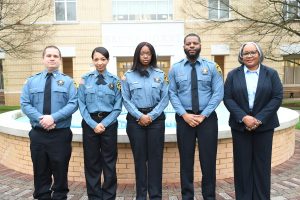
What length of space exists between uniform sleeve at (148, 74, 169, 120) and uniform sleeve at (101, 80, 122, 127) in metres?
0.41

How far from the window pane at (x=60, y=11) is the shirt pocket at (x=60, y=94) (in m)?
15.6

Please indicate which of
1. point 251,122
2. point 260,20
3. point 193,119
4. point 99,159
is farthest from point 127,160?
point 260,20

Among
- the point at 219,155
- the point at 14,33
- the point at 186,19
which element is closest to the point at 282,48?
the point at 186,19

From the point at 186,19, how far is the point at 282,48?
19.0ft

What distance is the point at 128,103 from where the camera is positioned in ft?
12.1

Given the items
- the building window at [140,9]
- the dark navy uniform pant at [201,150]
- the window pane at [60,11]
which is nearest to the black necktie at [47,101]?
the dark navy uniform pant at [201,150]

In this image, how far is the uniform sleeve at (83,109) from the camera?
3.69 metres

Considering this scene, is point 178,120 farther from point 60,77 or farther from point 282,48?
point 282,48

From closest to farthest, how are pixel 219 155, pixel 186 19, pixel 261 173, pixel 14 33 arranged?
1. pixel 261 173
2. pixel 219 155
3. pixel 14 33
4. pixel 186 19

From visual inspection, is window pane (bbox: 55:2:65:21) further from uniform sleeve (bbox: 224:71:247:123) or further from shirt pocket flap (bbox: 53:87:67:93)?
uniform sleeve (bbox: 224:71:247:123)

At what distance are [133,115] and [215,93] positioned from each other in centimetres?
96

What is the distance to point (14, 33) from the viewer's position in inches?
651

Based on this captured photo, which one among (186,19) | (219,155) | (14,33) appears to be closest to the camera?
(219,155)

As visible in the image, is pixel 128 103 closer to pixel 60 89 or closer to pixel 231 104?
pixel 60 89
